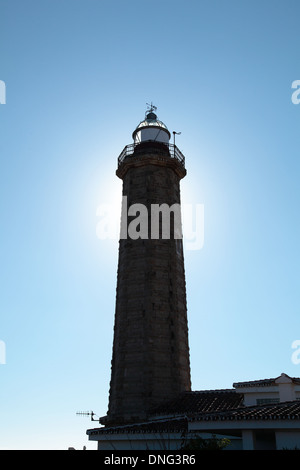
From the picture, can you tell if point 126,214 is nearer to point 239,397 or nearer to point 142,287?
point 142,287

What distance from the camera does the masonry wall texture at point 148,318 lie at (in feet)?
92.2

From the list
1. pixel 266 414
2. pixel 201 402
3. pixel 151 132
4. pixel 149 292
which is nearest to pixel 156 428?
pixel 266 414

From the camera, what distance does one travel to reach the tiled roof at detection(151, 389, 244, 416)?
82.4 feet

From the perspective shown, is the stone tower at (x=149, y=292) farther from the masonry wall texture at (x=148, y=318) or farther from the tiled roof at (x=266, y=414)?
the tiled roof at (x=266, y=414)

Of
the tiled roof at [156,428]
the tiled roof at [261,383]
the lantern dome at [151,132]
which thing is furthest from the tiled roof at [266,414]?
the lantern dome at [151,132]

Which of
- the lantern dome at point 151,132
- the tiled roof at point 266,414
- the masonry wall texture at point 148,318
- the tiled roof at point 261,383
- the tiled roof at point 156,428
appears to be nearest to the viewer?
the tiled roof at point 266,414

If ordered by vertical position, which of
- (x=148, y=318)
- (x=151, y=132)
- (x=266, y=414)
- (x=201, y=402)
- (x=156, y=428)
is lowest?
(x=156, y=428)

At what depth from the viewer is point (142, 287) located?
30.8 metres

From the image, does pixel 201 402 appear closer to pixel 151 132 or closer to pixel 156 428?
pixel 156 428

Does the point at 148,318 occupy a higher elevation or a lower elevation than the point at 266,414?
higher

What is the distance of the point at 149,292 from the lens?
3044cm

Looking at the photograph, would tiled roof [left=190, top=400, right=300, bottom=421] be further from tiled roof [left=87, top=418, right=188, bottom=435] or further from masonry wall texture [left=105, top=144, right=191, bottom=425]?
masonry wall texture [left=105, top=144, right=191, bottom=425]

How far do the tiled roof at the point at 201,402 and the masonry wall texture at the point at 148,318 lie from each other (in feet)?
3.21

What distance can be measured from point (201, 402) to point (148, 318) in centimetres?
654
